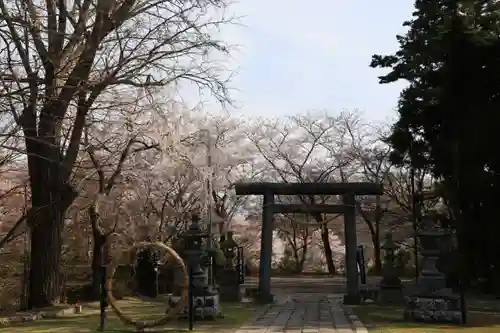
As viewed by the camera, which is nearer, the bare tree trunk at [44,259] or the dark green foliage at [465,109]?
the bare tree trunk at [44,259]

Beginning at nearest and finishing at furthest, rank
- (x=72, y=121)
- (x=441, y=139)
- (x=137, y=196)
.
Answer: (x=72, y=121), (x=441, y=139), (x=137, y=196)

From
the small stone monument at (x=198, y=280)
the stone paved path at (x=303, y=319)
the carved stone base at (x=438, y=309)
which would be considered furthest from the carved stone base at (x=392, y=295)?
the small stone monument at (x=198, y=280)

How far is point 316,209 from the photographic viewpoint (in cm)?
1797

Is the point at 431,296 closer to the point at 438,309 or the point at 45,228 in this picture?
the point at 438,309

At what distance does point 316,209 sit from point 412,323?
20.9ft

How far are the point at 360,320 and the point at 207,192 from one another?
19.2 m

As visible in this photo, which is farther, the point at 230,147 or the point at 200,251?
the point at 230,147

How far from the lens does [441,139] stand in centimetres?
1988

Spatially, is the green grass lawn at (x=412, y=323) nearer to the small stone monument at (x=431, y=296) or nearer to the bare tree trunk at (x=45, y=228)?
the small stone monument at (x=431, y=296)

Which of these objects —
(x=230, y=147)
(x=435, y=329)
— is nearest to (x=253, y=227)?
(x=230, y=147)

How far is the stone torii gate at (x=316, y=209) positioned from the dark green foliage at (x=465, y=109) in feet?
9.50

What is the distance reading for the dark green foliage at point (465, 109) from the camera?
1786 cm

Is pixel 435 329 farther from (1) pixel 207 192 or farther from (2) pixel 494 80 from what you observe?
(1) pixel 207 192

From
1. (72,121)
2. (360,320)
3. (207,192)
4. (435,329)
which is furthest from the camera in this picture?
(207,192)
